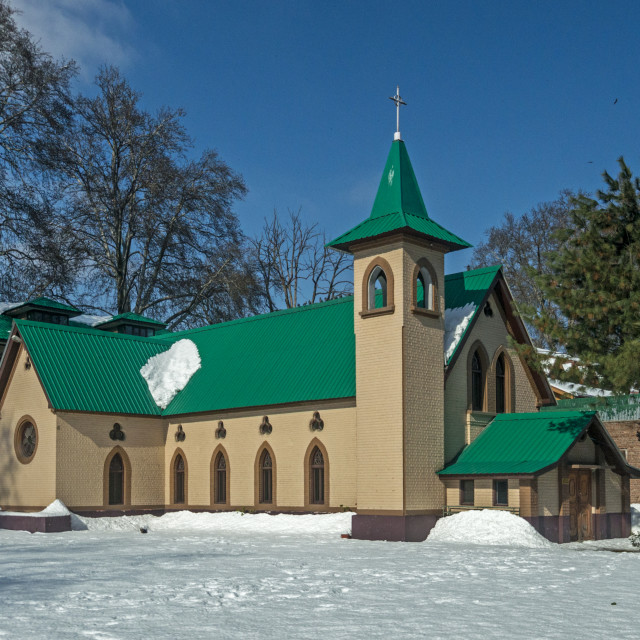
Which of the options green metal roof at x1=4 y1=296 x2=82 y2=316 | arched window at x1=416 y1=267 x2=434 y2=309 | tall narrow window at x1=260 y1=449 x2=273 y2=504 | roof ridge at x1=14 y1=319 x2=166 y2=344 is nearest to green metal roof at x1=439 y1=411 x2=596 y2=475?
arched window at x1=416 y1=267 x2=434 y2=309

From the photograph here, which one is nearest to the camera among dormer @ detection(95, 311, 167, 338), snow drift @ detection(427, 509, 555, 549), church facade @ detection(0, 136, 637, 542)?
snow drift @ detection(427, 509, 555, 549)

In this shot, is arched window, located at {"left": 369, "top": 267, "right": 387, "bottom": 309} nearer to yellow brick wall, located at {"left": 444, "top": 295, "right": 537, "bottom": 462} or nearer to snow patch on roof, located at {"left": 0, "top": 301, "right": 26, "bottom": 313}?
yellow brick wall, located at {"left": 444, "top": 295, "right": 537, "bottom": 462}

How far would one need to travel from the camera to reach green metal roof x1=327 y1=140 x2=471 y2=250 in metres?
27.4

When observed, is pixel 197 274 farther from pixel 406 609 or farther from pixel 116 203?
pixel 406 609

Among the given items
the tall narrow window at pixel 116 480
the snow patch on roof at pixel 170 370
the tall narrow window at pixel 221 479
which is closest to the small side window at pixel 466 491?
the tall narrow window at pixel 221 479

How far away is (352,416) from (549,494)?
6101mm

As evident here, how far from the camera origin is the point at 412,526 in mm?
25938

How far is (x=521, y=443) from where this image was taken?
27.0 metres

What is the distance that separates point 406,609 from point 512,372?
18.9 m

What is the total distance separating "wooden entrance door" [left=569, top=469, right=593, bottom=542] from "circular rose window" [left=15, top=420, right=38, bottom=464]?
18.0 m

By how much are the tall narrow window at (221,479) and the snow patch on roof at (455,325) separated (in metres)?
9.00

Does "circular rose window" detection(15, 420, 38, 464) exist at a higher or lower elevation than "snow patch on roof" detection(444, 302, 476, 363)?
lower

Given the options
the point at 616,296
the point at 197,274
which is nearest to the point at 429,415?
the point at 616,296

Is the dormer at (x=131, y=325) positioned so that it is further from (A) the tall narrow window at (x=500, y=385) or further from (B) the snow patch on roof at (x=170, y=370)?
(A) the tall narrow window at (x=500, y=385)
